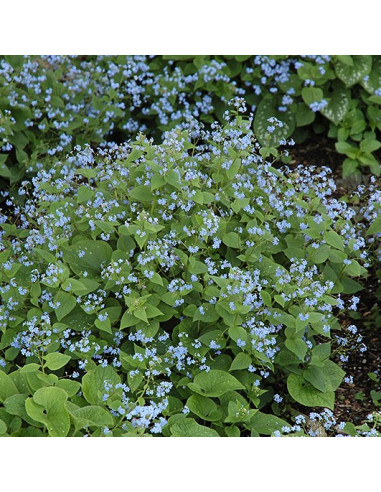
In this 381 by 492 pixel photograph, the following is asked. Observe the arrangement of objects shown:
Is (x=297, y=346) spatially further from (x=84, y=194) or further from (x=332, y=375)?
→ (x=84, y=194)

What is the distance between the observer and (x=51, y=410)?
11.5 feet

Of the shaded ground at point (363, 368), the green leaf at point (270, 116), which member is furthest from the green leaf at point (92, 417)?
the green leaf at point (270, 116)

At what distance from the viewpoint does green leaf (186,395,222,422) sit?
12.3 feet

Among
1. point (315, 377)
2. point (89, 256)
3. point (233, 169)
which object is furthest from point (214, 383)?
point (233, 169)

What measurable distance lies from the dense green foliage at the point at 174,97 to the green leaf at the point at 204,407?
2736mm

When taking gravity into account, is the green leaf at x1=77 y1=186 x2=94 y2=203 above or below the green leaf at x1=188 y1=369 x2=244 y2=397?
above

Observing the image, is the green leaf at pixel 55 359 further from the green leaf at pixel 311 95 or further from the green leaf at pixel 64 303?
the green leaf at pixel 311 95

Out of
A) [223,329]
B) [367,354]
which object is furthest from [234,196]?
[367,354]

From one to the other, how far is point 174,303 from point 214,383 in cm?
52

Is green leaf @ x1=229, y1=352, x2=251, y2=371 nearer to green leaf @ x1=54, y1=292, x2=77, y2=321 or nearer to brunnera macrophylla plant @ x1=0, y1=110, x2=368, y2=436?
brunnera macrophylla plant @ x1=0, y1=110, x2=368, y2=436

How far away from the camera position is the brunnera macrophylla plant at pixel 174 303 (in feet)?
12.3

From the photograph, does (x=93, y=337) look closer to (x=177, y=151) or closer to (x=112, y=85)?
(x=177, y=151)

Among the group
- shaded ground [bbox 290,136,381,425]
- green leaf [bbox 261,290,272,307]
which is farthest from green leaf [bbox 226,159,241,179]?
shaded ground [bbox 290,136,381,425]

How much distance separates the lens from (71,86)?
617cm
